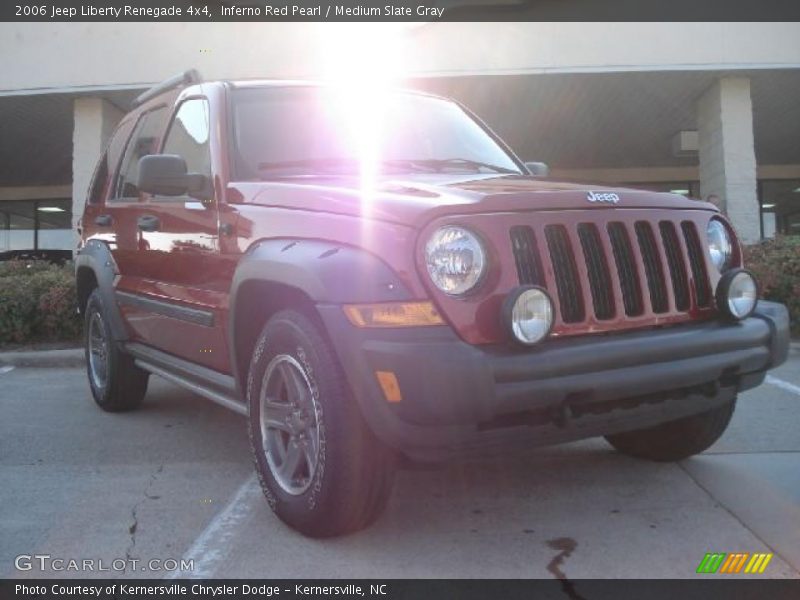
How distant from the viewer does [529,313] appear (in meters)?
2.69

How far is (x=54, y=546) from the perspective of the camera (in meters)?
3.11

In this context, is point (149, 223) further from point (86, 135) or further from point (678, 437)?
point (86, 135)

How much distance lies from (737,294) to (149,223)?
121 inches

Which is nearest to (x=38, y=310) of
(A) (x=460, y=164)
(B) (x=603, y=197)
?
(A) (x=460, y=164)

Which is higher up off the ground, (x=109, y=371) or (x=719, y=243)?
(x=719, y=243)

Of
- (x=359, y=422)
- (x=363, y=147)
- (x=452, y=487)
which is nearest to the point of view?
(x=359, y=422)

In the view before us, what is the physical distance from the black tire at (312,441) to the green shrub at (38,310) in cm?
569

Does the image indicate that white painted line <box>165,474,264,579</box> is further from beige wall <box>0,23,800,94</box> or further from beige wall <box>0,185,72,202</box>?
beige wall <box>0,185,72,202</box>

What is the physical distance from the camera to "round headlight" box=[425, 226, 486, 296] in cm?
273

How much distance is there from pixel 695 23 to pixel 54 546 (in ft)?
35.7

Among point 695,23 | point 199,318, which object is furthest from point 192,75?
point 695,23

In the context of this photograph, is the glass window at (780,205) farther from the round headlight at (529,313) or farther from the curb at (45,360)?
the round headlight at (529,313)

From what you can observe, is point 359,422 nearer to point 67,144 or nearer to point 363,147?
point 363,147

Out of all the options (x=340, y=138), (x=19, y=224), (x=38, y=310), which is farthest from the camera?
(x=19, y=224)
